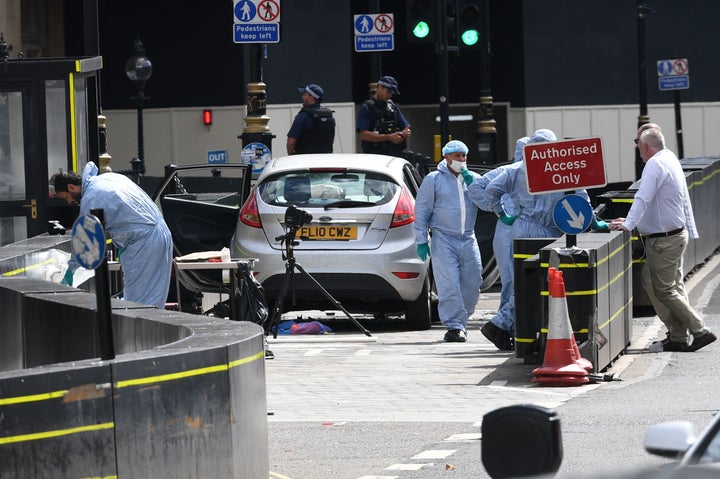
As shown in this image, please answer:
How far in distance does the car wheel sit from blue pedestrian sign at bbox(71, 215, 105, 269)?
329 inches

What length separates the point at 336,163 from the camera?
609 inches

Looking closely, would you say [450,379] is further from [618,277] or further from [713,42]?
[713,42]

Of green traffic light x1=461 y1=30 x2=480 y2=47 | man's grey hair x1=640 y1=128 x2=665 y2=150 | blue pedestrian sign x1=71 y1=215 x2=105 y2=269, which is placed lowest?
blue pedestrian sign x1=71 y1=215 x2=105 y2=269

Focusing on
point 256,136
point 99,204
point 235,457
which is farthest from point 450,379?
point 256,136

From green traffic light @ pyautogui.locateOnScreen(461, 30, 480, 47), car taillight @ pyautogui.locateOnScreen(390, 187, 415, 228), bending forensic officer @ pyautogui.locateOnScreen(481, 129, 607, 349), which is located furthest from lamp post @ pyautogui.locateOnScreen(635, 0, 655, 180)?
bending forensic officer @ pyautogui.locateOnScreen(481, 129, 607, 349)

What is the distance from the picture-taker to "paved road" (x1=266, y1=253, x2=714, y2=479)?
29.1ft

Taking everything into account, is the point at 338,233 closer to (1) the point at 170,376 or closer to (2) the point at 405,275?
(2) the point at 405,275

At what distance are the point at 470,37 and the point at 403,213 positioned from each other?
5996 mm

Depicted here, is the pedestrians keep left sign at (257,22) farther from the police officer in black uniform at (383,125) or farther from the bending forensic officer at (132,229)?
the bending forensic officer at (132,229)

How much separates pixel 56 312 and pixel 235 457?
2.48 meters

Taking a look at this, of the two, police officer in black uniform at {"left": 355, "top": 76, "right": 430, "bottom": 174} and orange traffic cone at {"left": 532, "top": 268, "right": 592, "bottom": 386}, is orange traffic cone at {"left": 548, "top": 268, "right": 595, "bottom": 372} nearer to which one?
orange traffic cone at {"left": 532, "top": 268, "right": 592, "bottom": 386}

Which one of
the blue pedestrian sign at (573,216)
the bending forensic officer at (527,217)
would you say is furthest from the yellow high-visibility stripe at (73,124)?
the blue pedestrian sign at (573,216)

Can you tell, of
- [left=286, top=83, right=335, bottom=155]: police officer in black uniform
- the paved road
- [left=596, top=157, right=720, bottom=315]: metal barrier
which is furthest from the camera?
[left=286, top=83, right=335, bottom=155]: police officer in black uniform

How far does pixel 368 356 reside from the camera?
13586mm
